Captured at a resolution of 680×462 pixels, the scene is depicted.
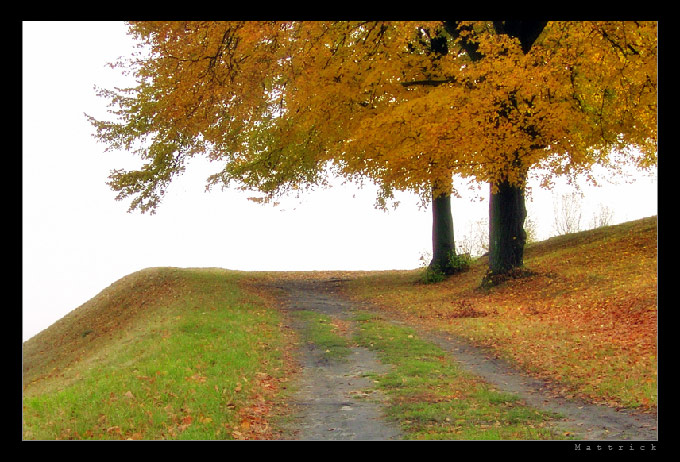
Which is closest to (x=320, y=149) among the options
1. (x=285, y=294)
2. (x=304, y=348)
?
(x=285, y=294)

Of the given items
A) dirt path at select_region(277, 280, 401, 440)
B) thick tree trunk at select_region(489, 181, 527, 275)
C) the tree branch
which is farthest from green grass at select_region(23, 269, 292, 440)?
the tree branch

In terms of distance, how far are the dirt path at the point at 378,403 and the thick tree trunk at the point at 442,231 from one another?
37.7 ft

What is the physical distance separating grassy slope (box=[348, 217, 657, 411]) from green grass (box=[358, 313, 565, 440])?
1.53 m

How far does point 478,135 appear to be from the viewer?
57.1 ft

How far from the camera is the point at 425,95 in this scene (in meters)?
20.0

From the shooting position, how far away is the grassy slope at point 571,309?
10.7 meters

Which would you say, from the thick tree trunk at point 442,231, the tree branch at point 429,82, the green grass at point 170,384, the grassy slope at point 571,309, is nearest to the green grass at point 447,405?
the grassy slope at point 571,309

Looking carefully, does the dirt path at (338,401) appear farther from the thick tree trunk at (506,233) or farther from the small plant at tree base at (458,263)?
the small plant at tree base at (458,263)

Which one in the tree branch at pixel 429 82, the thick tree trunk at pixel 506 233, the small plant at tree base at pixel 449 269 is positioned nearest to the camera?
the tree branch at pixel 429 82

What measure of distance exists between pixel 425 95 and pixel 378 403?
13207mm

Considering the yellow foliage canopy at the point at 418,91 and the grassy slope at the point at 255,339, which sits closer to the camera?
the grassy slope at the point at 255,339

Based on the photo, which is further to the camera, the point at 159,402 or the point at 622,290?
the point at 622,290

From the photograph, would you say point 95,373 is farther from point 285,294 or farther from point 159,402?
point 285,294

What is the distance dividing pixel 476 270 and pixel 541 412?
1660cm
